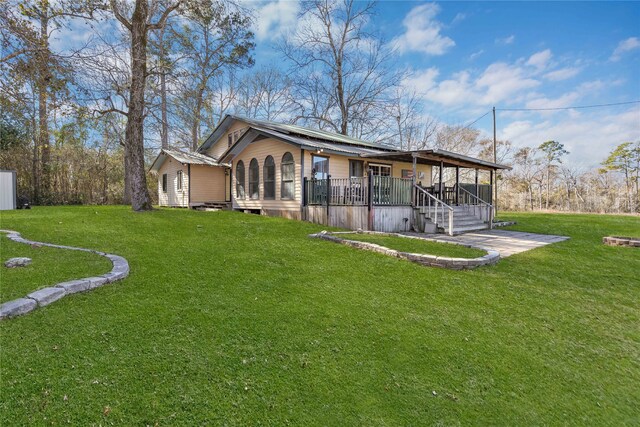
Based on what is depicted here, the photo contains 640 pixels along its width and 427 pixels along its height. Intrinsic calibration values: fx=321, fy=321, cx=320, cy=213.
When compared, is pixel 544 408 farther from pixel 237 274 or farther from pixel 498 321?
pixel 237 274

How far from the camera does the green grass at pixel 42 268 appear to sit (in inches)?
140

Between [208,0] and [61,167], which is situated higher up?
[208,0]

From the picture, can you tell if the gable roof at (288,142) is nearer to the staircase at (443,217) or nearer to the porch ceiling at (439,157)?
the porch ceiling at (439,157)

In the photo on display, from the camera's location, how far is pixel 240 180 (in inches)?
598

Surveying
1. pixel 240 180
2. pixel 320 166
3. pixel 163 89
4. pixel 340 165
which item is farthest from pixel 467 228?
pixel 163 89

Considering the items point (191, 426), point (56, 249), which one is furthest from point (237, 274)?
point (56, 249)

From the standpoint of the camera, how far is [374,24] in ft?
82.0

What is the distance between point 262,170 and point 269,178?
580 millimetres

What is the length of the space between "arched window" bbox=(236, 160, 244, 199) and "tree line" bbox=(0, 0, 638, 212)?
108 inches

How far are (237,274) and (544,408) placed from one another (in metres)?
3.76

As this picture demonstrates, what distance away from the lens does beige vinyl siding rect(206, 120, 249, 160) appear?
679 inches

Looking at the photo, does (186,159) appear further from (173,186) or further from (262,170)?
(262,170)

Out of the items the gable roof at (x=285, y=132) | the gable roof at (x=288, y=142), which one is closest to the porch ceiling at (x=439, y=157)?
the gable roof at (x=288, y=142)

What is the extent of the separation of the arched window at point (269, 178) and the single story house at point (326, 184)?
0.04m
